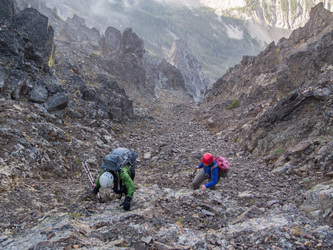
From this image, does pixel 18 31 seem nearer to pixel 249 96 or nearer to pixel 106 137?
pixel 106 137

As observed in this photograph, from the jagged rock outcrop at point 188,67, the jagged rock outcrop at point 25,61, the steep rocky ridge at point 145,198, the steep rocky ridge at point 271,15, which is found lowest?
the steep rocky ridge at point 145,198

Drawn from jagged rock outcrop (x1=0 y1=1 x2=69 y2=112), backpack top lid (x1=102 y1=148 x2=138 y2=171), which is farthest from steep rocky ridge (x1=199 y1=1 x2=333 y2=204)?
jagged rock outcrop (x1=0 y1=1 x2=69 y2=112)

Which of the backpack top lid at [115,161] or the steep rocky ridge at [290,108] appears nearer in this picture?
the backpack top lid at [115,161]

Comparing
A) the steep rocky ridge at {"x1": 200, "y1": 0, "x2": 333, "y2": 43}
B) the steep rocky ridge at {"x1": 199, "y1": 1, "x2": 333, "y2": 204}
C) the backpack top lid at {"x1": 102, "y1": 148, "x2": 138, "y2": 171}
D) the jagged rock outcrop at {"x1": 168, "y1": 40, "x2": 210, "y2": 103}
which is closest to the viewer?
the backpack top lid at {"x1": 102, "y1": 148, "x2": 138, "y2": 171}

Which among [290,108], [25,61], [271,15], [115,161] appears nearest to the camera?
[115,161]

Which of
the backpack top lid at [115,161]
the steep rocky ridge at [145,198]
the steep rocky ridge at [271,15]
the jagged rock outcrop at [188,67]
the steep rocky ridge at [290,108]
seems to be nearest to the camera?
the steep rocky ridge at [145,198]

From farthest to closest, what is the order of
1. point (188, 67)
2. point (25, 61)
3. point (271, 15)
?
point (271, 15) < point (188, 67) < point (25, 61)

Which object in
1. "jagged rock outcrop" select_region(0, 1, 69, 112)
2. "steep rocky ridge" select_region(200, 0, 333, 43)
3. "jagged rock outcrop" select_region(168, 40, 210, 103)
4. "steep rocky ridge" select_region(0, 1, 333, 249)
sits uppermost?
"steep rocky ridge" select_region(200, 0, 333, 43)

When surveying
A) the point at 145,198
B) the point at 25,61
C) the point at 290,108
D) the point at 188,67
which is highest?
the point at 188,67

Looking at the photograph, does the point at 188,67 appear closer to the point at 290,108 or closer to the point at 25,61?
the point at 25,61

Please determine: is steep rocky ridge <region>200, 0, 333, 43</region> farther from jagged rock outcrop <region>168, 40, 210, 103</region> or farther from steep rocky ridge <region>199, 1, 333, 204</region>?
steep rocky ridge <region>199, 1, 333, 204</region>

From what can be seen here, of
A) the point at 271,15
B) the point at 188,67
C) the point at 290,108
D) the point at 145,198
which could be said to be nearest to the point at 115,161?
the point at 145,198

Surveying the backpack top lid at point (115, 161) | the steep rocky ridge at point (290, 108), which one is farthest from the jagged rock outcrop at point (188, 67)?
the backpack top lid at point (115, 161)

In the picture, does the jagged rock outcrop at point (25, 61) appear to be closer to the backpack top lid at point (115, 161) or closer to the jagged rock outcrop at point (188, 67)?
the backpack top lid at point (115, 161)
